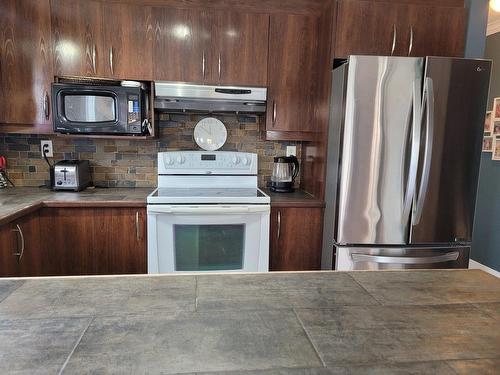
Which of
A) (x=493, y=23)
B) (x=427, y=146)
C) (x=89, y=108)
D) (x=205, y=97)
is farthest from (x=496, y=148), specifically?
(x=89, y=108)

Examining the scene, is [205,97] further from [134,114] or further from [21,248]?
[21,248]

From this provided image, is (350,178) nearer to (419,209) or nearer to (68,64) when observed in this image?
(419,209)

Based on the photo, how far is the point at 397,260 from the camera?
2154 mm

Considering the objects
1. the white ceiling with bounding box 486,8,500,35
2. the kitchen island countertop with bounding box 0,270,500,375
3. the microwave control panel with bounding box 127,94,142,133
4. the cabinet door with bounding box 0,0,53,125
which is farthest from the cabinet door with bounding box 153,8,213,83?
the white ceiling with bounding box 486,8,500,35

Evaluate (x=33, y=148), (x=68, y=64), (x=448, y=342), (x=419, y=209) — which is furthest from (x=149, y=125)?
(x=448, y=342)

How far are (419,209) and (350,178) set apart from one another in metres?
0.47

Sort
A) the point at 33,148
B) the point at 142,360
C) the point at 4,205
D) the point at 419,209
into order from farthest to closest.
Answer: the point at 33,148 → the point at 419,209 → the point at 4,205 → the point at 142,360

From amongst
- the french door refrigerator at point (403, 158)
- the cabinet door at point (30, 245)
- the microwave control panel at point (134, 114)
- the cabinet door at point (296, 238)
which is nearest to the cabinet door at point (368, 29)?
the french door refrigerator at point (403, 158)

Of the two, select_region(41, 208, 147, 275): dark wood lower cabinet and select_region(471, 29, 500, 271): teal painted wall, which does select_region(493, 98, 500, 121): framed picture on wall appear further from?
select_region(41, 208, 147, 275): dark wood lower cabinet

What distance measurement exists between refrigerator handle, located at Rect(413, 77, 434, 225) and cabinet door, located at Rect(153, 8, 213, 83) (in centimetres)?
141

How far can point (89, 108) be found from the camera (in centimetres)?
230

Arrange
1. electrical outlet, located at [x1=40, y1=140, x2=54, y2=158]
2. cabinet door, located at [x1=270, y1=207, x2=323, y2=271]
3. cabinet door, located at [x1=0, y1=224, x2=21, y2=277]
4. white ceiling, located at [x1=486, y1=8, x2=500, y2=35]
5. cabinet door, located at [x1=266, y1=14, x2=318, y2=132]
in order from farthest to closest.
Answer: white ceiling, located at [x1=486, y1=8, x2=500, y2=35] < electrical outlet, located at [x1=40, y1=140, x2=54, y2=158] < cabinet door, located at [x1=266, y1=14, x2=318, y2=132] < cabinet door, located at [x1=270, y1=207, x2=323, y2=271] < cabinet door, located at [x1=0, y1=224, x2=21, y2=277]

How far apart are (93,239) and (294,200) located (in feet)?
4.41

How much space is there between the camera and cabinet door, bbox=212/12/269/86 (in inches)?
95.0
